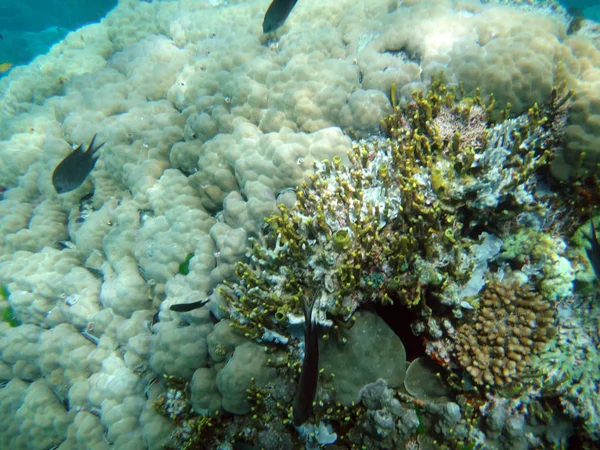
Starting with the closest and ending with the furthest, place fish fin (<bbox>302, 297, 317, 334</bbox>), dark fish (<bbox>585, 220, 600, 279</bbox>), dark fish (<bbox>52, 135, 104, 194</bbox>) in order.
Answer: fish fin (<bbox>302, 297, 317, 334</bbox>), dark fish (<bbox>585, 220, 600, 279</bbox>), dark fish (<bbox>52, 135, 104, 194</bbox>)

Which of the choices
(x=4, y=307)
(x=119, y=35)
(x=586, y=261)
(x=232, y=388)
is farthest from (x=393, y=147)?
(x=119, y=35)

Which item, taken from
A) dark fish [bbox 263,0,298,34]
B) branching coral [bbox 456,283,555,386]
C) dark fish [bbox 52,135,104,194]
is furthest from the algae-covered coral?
dark fish [bbox 52,135,104,194]

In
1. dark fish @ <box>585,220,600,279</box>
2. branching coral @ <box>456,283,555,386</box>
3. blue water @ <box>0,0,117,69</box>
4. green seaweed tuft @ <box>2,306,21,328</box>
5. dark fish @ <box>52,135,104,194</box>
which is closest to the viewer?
branching coral @ <box>456,283,555,386</box>

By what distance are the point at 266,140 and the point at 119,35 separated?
244 inches

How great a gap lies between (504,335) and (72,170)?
5647mm

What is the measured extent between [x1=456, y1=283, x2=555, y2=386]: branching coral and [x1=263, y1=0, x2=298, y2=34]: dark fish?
3971mm

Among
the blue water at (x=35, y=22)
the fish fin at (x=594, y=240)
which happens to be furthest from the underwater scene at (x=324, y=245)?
the blue water at (x=35, y=22)

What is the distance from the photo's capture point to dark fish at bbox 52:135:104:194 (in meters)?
4.32

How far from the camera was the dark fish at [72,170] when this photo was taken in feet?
14.2

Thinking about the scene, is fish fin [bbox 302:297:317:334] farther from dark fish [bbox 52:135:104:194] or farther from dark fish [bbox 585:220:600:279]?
dark fish [bbox 52:135:104:194]

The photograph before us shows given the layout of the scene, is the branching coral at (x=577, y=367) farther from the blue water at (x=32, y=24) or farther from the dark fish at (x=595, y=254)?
the blue water at (x=32, y=24)

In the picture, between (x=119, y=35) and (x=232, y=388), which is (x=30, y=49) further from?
(x=232, y=388)

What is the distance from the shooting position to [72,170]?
439cm

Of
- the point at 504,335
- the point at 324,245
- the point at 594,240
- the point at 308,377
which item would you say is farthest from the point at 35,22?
the point at 594,240
